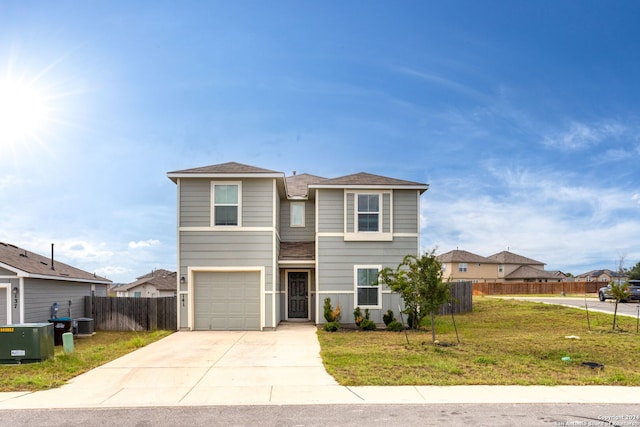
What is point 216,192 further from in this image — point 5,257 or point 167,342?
point 5,257

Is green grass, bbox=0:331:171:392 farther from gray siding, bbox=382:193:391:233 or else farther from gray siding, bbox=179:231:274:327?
gray siding, bbox=382:193:391:233

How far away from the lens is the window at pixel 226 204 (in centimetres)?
1902

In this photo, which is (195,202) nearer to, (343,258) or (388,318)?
(343,258)

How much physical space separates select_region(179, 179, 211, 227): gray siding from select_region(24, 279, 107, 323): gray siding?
6289 mm

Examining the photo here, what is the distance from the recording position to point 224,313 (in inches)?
749

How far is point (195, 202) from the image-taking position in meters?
19.1

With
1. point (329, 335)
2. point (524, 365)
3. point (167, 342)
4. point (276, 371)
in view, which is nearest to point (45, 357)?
point (167, 342)

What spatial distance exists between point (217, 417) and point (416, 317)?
41.2ft

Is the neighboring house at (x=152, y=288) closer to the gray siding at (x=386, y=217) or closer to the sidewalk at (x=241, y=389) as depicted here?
the gray siding at (x=386, y=217)

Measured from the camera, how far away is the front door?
21.9 metres

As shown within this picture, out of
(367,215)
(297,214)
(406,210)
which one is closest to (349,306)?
(367,215)

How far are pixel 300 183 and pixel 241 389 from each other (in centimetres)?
1649

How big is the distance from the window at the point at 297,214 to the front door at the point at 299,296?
91.5 inches

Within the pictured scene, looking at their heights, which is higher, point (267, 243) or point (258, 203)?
point (258, 203)
